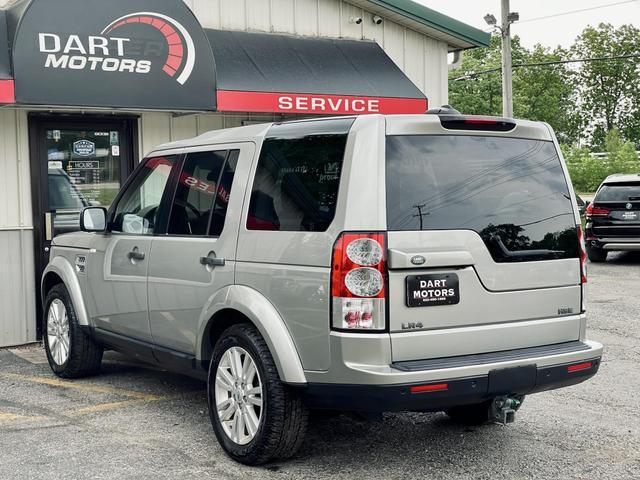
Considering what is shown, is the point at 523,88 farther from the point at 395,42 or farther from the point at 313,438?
the point at 313,438

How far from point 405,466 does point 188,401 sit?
2.14 meters

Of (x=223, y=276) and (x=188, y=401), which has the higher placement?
(x=223, y=276)

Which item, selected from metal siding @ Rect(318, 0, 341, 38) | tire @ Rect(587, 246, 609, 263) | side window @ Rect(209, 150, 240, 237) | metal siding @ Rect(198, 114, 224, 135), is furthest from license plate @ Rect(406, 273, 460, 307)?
tire @ Rect(587, 246, 609, 263)

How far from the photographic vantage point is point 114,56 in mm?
8930

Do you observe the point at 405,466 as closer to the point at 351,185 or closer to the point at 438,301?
the point at 438,301

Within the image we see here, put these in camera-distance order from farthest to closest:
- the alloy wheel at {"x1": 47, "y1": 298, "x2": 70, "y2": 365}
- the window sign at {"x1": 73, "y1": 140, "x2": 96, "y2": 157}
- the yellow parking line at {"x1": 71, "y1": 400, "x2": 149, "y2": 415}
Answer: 1. the window sign at {"x1": 73, "y1": 140, "x2": 96, "y2": 157}
2. the alloy wheel at {"x1": 47, "y1": 298, "x2": 70, "y2": 365}
3. the yellow parking line at {"x1": 71, "y1": 400, "x2": 149, "y2": 415}

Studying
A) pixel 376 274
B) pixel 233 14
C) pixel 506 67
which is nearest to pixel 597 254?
pixel 506 67

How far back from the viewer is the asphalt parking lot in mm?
5129

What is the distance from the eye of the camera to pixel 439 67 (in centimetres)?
1209

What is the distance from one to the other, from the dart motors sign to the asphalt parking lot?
2805 millimetres

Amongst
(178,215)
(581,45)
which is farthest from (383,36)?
(581,45)

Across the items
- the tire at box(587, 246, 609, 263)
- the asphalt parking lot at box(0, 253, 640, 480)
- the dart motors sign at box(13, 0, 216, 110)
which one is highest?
the dart motors sign at box(13, 0, 216, 110)

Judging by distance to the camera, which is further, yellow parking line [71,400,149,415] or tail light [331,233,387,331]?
yellow parking line [71,400,149,415]

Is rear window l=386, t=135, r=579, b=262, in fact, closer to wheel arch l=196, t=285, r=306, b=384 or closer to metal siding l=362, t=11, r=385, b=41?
wheel arch l=196, t=285, r=306, b=384
